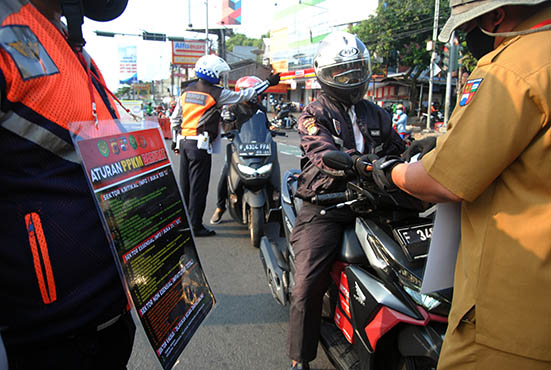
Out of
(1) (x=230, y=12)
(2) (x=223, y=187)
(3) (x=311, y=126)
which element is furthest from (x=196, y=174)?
(1) (x=230, y=12)

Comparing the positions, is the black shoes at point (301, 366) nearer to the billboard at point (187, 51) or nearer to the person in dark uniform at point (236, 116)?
the person in dark uniform at point (236, 116)

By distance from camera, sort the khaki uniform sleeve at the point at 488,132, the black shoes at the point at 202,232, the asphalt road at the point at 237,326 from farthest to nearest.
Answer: the black shoes at the point at 202,232 < the asphalt road at the point at 237,326 < the khaki uniform sleeve at the point at 488,132

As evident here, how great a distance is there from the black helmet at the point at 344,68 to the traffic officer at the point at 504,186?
111 cm

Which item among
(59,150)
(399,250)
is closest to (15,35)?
(59,150)

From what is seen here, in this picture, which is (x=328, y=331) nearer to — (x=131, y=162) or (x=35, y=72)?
(x=131, y=162)

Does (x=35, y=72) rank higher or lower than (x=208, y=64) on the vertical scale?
lower

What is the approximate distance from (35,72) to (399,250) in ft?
4.75

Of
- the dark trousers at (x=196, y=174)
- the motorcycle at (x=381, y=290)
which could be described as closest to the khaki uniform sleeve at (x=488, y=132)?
the motorcycle at (x=381, y=290)

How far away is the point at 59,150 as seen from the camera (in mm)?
982

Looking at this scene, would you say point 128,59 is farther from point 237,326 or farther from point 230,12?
point 237,326

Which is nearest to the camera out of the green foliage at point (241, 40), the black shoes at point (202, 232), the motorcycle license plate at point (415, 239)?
the motorcycle license plate at point (415, 239)

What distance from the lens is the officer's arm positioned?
→ 43.6 inches

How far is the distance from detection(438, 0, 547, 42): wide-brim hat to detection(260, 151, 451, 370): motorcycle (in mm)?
690

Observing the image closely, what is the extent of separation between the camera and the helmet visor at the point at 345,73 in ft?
7.32
